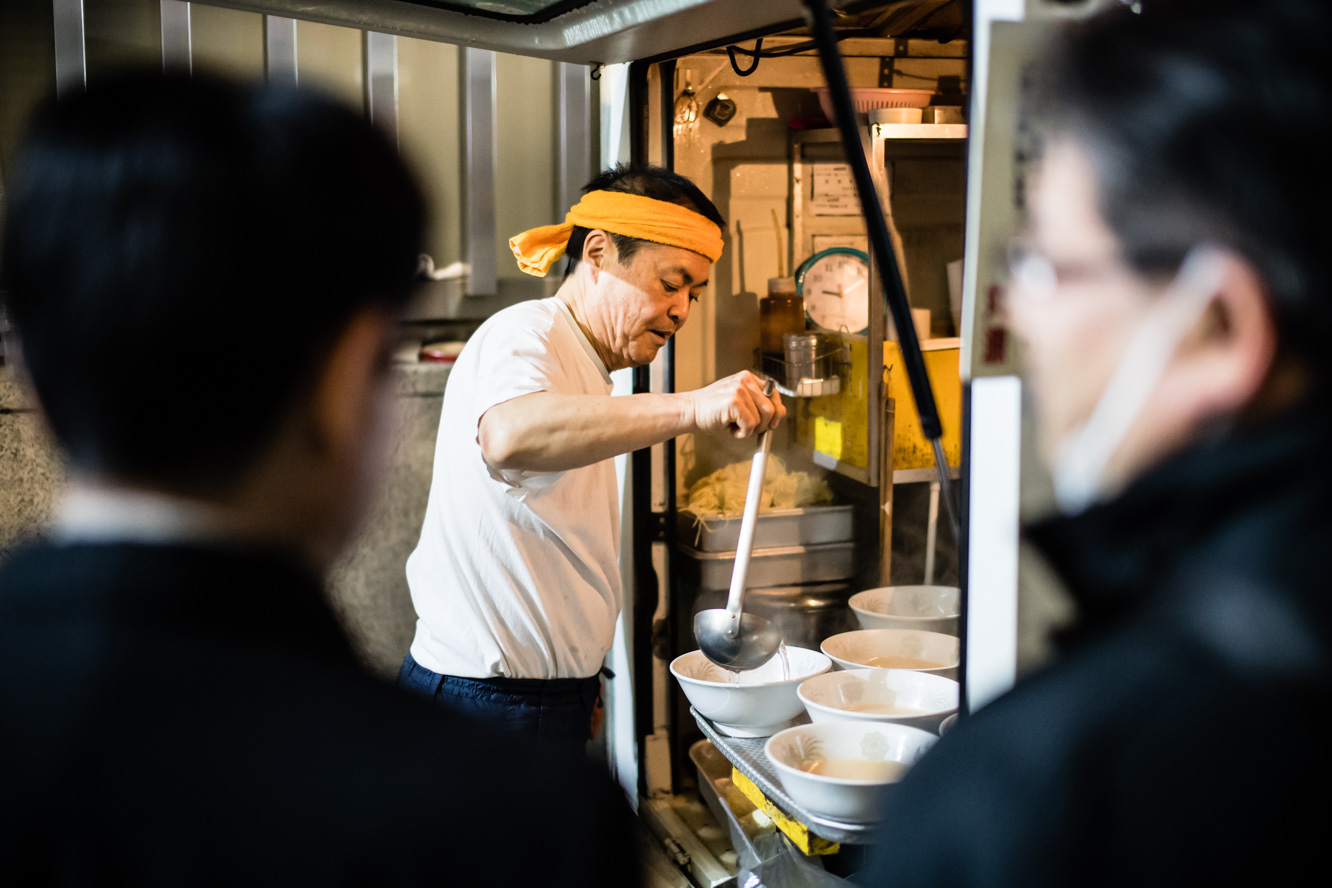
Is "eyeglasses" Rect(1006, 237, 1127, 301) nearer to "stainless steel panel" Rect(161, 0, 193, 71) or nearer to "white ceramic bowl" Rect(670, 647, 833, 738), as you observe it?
"white ceramic bowl" Rect(670, 647, 833, 738)

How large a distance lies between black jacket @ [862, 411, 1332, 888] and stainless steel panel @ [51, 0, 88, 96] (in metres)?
3.45

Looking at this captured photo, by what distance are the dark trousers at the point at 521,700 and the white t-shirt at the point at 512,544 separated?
0.02 metres

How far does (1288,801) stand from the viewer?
1.83 ft

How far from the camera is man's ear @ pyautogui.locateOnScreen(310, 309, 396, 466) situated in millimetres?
667

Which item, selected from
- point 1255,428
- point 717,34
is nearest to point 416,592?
point 717,34

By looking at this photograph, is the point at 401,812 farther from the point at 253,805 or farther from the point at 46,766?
the point at 46,766

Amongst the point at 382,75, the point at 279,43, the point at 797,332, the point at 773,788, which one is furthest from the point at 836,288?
the point at 279,43

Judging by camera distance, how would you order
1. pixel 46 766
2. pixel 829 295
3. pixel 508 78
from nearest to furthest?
pixel 46 766 < pixel 829 295 < pixel 508 78

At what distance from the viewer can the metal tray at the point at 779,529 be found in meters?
2.85

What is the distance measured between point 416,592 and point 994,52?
5.35 ft

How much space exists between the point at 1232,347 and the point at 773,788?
1.35m

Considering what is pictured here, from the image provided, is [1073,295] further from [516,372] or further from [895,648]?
[895,648]

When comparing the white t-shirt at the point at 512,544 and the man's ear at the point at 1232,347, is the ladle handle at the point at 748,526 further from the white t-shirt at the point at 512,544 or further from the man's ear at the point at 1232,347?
the man's ear at the point at 1232,347

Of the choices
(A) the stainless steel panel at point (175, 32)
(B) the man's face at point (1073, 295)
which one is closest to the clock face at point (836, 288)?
(A) the stainless steel panel at point (175, 32)
